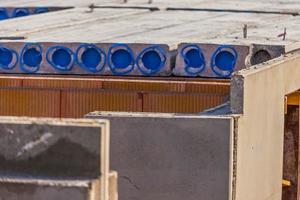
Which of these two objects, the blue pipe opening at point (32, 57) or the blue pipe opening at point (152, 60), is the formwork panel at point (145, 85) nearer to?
the blue pipe opening at point (152, 60)

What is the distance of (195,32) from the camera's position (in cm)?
2475

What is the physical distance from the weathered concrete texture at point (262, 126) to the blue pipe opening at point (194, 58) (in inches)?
74.4

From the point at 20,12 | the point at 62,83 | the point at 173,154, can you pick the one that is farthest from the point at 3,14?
the point at 173,154

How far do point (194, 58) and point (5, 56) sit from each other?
343 cm

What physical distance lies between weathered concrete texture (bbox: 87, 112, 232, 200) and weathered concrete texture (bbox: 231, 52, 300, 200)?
373 millimetres

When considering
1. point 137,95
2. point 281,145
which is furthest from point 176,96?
point 281,145

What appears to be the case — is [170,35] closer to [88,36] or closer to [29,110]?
[88,36]

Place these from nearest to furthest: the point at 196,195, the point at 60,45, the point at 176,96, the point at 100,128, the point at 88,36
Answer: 1. the point at 100,128
2. the point at 196,195
3. the point at 176,96
4. the point at 60,45
5. the point at 88,36

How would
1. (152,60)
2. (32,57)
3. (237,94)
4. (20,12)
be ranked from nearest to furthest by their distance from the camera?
(237,94), (152,60), (32,57), (20,12)

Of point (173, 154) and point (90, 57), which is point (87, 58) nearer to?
point (90, 57)

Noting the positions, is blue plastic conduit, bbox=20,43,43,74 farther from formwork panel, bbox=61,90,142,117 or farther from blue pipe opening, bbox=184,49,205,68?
blue pipe opening, bbox=184,49,205,68

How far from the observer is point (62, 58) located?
21.9 meters

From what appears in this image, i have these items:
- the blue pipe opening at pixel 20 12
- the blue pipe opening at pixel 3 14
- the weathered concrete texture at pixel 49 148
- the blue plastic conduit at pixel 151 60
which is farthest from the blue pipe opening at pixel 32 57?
the weathered concrete texture at pixel 49 148

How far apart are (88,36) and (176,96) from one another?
4180 mm
